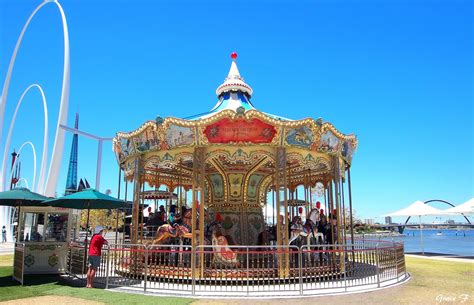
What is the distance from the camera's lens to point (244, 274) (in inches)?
364

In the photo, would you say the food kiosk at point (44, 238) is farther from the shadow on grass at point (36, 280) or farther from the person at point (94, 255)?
the person at point (94, 255)

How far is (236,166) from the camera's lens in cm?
1337

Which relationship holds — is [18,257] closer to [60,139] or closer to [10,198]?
[10,198]

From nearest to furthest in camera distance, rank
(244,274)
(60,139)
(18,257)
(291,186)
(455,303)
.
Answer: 1. (455,303)
2. (244,274)
3. (18,257)
4. (291,186)
5. (60,139)

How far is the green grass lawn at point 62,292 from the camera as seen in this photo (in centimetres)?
745

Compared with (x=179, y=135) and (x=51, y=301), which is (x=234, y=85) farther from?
(x=51, y=301)

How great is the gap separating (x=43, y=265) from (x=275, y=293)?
7169mm

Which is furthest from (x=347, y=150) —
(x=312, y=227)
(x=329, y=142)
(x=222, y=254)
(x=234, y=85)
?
(x=222, y=254)

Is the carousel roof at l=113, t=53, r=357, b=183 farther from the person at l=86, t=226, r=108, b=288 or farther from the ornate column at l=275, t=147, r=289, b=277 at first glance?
the person at l=86, t=226, r=108, b=288

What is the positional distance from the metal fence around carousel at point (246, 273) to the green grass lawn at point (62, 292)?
0.54 metres

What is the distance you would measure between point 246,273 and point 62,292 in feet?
13.8

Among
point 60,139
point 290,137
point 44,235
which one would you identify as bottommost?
point 44,235

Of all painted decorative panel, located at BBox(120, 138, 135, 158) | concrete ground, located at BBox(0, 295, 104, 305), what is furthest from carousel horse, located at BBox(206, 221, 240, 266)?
painted decorative panel, located at BBox(120, 138, 135, 158)

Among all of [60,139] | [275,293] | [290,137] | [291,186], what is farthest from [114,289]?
[60,139]
